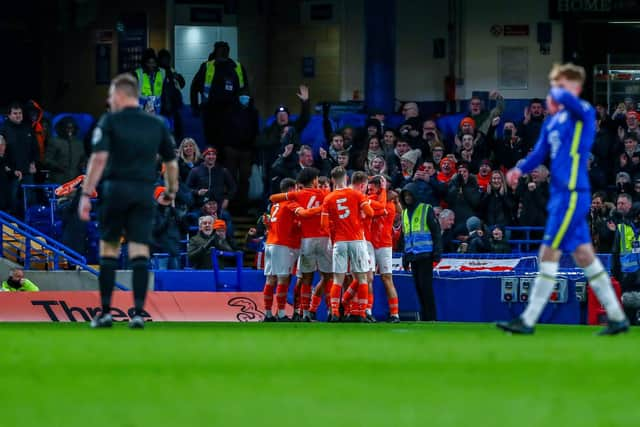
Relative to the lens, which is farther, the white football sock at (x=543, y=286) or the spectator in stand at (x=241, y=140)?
the spectator in stand at (x=241, y=140)

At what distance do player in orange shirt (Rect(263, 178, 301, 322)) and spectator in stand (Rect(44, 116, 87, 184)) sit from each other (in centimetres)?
686

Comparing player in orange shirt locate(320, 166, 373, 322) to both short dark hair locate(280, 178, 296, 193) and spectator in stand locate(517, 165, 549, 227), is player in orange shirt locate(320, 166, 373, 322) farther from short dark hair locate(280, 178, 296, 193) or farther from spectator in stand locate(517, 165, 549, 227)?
spectator in stand locate(517, 165, 549, 227)

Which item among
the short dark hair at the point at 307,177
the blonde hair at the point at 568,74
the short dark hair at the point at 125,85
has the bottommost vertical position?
the short dark hair at the point at 307,177

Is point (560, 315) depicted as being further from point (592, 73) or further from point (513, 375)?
point (513, 375)

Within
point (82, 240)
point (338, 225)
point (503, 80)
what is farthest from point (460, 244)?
point (503, 80)

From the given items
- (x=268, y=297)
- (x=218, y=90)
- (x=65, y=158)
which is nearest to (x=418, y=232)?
(x=268, y=297)

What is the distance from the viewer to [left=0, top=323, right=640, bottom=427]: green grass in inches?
308

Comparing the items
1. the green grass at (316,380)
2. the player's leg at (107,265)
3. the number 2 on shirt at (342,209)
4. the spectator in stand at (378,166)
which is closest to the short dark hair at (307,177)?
the number 2 on shirt at (342,209)

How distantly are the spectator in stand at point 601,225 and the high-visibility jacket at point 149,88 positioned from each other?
841cm

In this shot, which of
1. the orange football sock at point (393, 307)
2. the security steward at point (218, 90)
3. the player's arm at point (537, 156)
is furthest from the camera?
the security steward at point (218, 90)

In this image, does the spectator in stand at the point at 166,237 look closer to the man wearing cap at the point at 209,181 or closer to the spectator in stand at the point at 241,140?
the man wearing cap at the point at 209,181

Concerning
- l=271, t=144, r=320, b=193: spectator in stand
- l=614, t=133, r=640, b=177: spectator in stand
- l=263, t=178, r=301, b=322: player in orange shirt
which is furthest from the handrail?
l=614, t=133, r=640, b=177: spectator in stand

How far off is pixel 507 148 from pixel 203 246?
5846mm

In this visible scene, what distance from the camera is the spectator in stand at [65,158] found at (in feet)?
88.9
